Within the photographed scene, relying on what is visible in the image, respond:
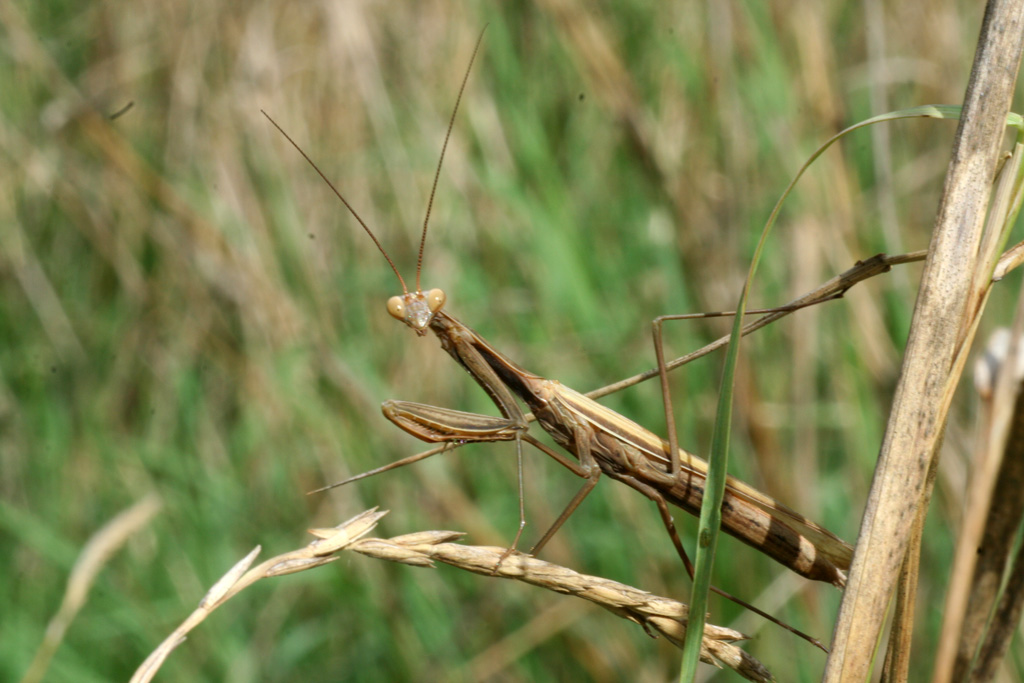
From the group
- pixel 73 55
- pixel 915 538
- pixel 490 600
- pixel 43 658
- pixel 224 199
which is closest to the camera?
pixel 915 538

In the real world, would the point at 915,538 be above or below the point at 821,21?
below

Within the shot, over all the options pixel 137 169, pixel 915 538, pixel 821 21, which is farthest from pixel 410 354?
pixel 915 538

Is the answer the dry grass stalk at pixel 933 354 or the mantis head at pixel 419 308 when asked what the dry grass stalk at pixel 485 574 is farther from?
the mantis head at pixel 419 308

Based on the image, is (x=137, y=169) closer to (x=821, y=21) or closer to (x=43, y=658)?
(x=43, y=658)

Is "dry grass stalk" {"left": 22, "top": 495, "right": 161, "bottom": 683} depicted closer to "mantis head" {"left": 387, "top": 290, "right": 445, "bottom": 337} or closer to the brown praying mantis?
the brown praying mantis

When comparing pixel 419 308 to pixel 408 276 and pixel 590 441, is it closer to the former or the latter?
pixel 590 441

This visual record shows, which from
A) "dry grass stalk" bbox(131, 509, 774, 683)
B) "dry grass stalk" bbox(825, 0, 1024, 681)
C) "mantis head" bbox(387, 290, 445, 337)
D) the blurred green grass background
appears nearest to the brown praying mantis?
"mantis head" bbox(387, 290, 445, 337)

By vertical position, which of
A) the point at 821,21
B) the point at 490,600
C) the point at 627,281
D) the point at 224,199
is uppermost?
the point at 821,21
